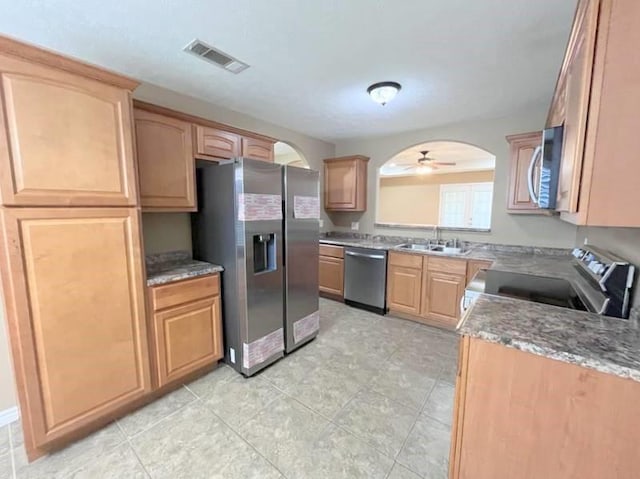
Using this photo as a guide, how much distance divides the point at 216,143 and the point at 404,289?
2.63 m

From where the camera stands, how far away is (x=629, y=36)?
0.83 m

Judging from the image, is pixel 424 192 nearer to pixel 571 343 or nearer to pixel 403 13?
pixel 403 13

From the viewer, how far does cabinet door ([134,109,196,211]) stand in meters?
1.98

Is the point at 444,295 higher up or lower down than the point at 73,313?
lower down

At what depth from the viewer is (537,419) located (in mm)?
947

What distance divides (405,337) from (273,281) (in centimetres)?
162

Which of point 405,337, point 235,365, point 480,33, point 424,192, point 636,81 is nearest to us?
point 636,81

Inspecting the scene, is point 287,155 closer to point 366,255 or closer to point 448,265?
point 366,255

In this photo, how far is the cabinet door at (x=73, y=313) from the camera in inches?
54.0

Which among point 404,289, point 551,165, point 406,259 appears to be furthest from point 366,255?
point 551,165

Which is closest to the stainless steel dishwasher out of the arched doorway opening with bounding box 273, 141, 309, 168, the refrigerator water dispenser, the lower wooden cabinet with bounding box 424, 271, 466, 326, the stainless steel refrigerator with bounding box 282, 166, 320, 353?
the lower wooden cabinet with bounding box 424, 271, 466, 326

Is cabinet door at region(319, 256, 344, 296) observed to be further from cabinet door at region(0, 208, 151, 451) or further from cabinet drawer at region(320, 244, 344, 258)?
cabinet door at region(0, 208, 151, 451)

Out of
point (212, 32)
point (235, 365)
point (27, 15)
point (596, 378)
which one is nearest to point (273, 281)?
point (235, 365)

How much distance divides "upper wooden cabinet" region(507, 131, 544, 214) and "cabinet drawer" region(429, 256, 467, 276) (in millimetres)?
783
